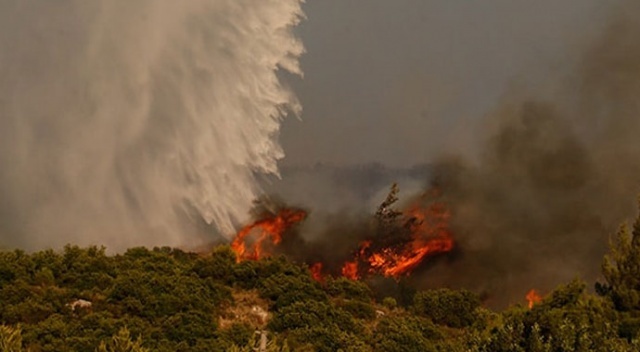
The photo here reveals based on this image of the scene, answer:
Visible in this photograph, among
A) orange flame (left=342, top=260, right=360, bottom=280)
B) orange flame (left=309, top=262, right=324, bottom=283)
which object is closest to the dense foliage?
orange flame (left=309, top=262, right=324, bottom=283)

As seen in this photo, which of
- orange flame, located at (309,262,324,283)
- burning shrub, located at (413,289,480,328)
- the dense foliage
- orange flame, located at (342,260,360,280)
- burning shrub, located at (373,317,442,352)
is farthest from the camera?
orange flame, located at (342,260,360,280)

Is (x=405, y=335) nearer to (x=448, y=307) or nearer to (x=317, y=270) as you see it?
(x=448, y=307)

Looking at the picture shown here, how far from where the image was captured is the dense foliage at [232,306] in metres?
40.3

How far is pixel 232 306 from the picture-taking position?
60.6m

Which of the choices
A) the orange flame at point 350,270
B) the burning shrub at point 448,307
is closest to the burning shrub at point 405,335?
the burning shrub at point 448,307

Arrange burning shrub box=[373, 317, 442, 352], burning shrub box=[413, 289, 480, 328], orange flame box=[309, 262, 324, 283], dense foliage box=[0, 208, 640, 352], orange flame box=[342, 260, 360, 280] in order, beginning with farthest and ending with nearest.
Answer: orange flame box=[342, 260, 360, 280] < orange flame box=[309, 262, 324, 283] < burning shrub box=[413, 289, 480, 328] < burning shrub box=[373, 317, 442, 352] < dense foliage box=[0, 208, 640, 352]

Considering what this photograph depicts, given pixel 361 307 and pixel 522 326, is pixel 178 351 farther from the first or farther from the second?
pixel 522 326

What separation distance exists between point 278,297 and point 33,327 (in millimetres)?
20595

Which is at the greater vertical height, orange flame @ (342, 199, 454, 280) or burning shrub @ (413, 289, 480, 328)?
orange flame @ (342, 199, 454, 280)

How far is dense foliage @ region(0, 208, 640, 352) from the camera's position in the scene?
40.3 meters

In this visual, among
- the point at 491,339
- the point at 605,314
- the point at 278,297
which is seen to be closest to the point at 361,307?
the point at 278,297

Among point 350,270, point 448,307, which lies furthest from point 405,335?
point 350,270

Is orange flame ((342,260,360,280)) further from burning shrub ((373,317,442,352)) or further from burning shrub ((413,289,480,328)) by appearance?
burning shrub ((373,317,442,352))

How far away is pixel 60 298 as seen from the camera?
55.0 meters
